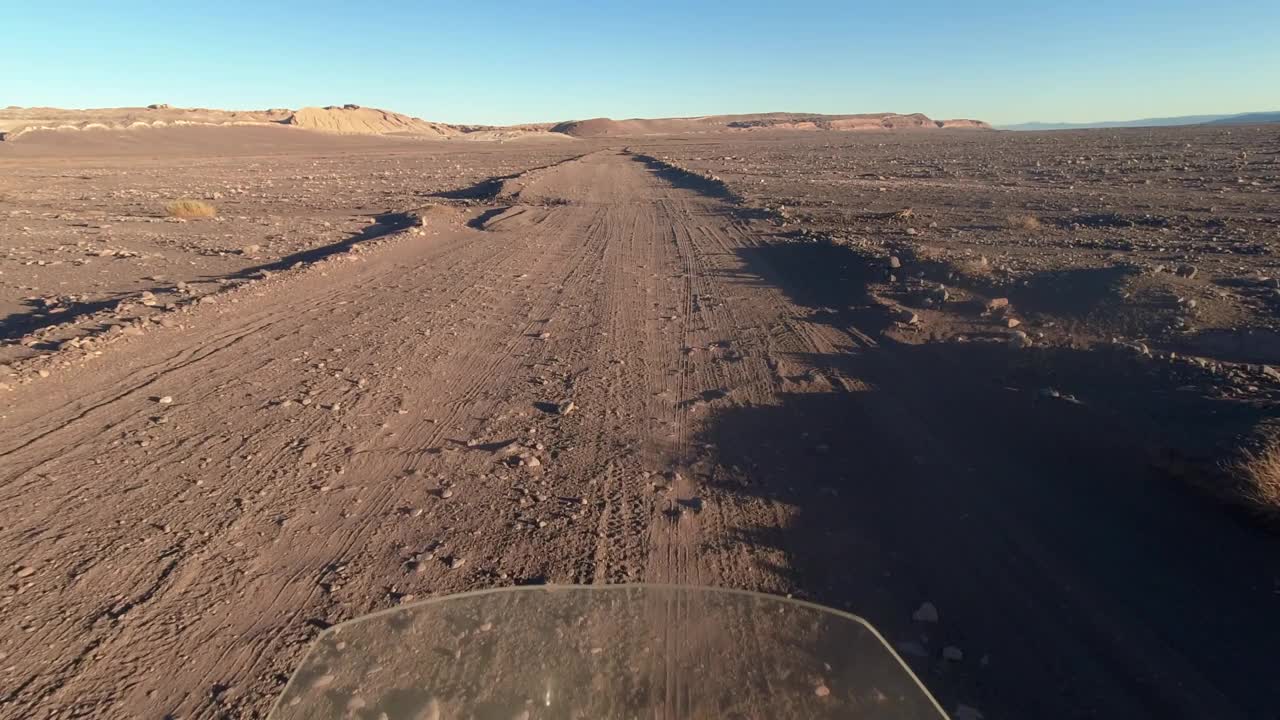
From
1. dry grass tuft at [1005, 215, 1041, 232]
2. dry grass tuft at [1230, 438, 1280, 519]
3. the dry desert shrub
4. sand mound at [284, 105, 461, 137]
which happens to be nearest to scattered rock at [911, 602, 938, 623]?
dry grass tuft at [1230, 438, 1280, 519]

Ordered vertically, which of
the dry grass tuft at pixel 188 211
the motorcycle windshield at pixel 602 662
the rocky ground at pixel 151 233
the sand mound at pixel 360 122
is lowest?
the rocky ground at pixel 151 233

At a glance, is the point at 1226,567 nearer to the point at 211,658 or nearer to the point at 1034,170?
the point at 211,658

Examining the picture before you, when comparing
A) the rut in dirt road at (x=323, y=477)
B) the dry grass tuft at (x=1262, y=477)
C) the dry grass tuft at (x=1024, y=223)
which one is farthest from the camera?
the dry grass tuft at (x=1024, y=223)

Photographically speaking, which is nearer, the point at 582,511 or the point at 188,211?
the point at 582,511

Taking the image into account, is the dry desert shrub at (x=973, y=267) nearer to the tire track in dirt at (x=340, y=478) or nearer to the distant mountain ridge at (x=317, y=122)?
the tire track in dirt at (x=340, y=478)

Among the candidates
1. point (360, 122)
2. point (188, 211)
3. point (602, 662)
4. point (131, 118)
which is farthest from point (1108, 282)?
point (360, 122)

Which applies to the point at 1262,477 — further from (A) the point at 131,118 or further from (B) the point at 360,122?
(B) the point at 360,122

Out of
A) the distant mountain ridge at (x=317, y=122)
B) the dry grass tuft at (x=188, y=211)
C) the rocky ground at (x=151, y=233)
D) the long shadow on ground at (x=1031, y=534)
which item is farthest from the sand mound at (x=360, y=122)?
the long shadow on ground at (x=1031, y=534)
